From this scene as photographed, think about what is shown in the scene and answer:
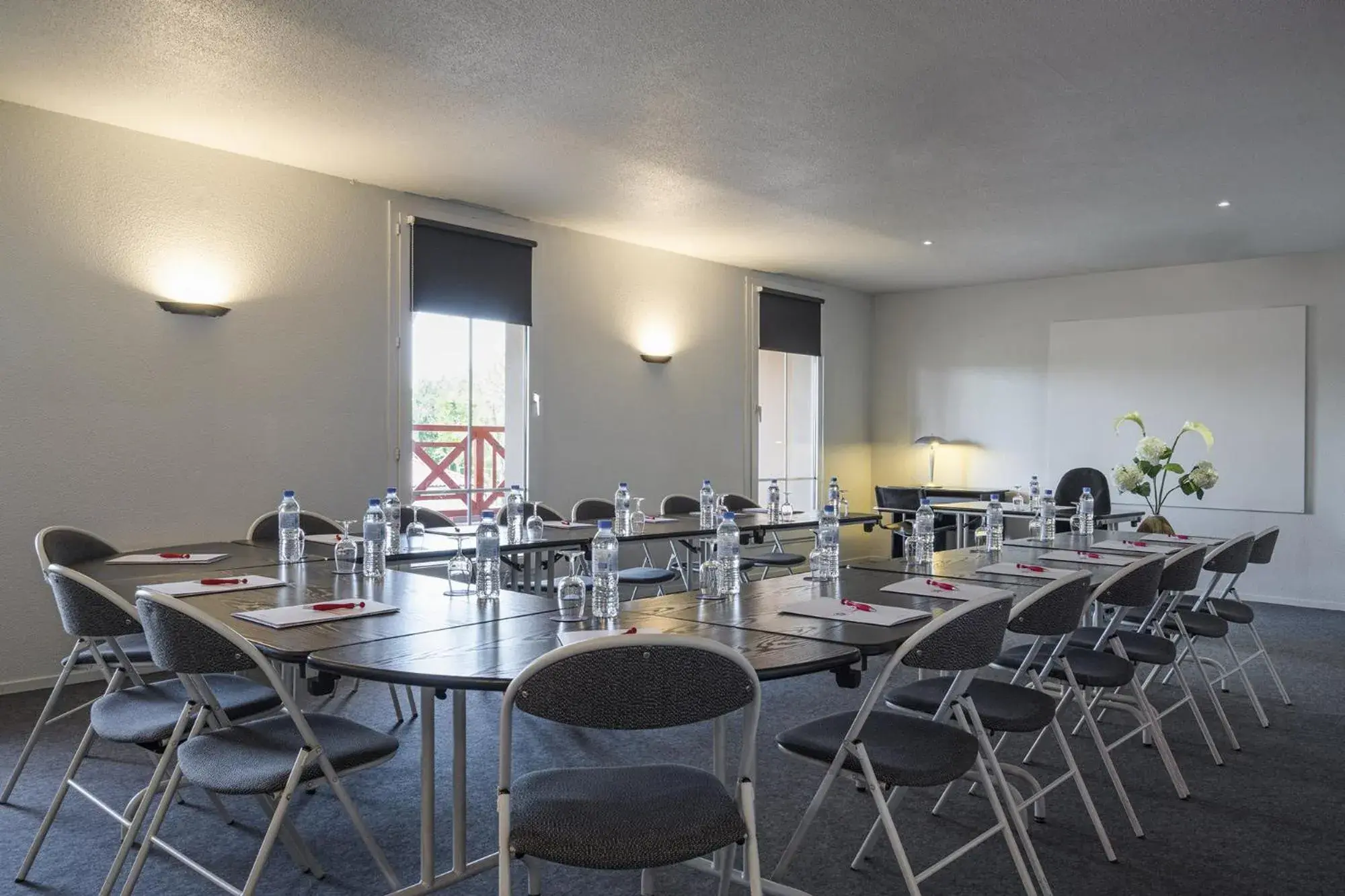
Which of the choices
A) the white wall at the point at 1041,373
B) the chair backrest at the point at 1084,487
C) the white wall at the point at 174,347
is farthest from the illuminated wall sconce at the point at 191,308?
the white wall at the point at 1041,373

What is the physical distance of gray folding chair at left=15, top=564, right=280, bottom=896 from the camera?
2.43m

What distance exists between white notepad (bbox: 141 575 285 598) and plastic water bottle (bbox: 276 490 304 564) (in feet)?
1.60

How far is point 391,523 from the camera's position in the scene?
15.0ft

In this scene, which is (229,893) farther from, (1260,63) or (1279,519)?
(1279,519)

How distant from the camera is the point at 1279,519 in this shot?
8164 millimetres

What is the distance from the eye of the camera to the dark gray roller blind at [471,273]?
20.9ft

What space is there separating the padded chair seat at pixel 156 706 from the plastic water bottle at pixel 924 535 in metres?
2.39

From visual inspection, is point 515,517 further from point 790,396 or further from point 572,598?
point 790,396

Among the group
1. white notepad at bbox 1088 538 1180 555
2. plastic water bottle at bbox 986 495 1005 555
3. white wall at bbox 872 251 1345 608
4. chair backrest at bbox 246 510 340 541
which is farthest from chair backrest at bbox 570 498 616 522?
white wall at bbox 872 251 1345 608

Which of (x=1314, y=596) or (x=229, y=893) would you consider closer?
(x=229, y=893)

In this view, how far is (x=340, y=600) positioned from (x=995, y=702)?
1.95m

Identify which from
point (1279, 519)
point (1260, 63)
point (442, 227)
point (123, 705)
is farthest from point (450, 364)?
A: point (1279, 519)

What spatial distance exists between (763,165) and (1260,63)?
8.12 feet

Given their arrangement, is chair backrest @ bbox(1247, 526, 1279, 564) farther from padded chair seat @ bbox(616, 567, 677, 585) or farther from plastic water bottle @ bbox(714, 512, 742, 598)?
padded chair seat @ bbox(616, 567, 677, 585)
